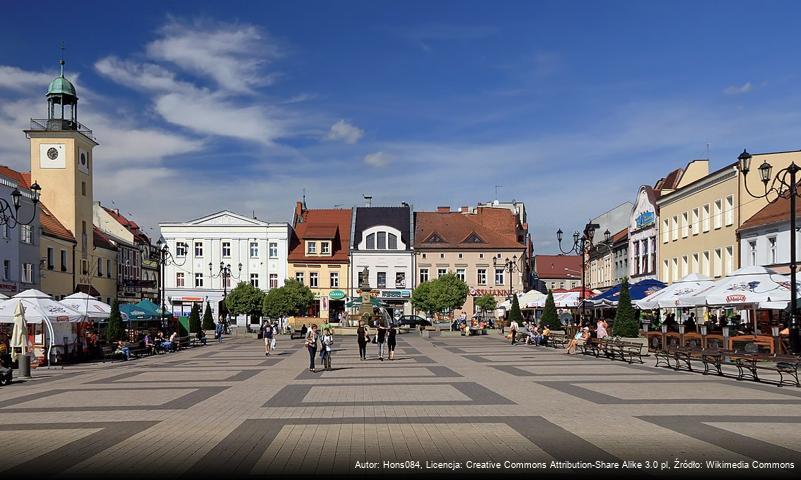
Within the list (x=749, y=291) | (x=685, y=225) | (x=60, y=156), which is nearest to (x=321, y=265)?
(x=60, y=156)

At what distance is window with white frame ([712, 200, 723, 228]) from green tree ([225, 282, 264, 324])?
3610 cm

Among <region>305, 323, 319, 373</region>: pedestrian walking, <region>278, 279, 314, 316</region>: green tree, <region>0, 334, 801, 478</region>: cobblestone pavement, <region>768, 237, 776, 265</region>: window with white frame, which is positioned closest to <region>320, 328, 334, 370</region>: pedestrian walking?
<region>305, 323, 319, 373</region>: pedestrian walking

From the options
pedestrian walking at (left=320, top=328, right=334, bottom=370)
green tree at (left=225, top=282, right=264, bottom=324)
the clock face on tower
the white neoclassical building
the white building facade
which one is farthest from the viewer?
the white neoclassical building

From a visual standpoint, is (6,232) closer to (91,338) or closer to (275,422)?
(91,338)

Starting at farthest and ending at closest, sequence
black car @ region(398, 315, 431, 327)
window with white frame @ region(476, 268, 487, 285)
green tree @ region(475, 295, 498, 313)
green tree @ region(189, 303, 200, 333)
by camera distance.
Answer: window with white frame @ region(476, 268, 487, 285) < green tree @ region(475, 295, 498, 313) < black car @ region(398, 315, 431, 327) < green tree @ region(189, 303, 200, 333)

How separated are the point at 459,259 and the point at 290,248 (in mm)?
16398

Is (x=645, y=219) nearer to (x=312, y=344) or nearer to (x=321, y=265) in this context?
(x=321, y=265)

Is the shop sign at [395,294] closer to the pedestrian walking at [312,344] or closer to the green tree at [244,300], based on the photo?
the green tree at [244,300]

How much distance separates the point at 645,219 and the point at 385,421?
47410 millimetres

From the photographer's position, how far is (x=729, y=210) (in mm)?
42031

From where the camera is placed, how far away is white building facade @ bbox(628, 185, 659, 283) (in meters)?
54.5

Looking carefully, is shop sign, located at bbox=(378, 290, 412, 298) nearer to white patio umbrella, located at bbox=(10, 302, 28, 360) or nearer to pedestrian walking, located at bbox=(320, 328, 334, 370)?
pedestrian walking, located at bbox=(320, 328, 334, 370)

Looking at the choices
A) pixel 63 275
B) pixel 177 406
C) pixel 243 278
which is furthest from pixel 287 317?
pixel 177 406

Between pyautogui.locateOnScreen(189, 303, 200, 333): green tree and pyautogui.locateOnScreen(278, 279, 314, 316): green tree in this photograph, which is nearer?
pyautogui.locateOnScreen(189, 303, 200, 333): green tree
